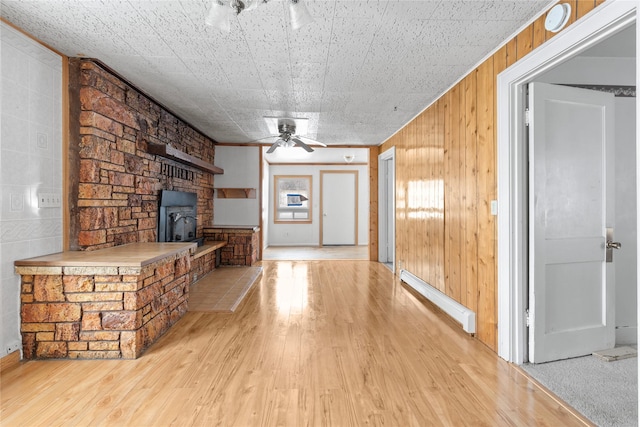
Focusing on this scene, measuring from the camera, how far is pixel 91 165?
264 cm

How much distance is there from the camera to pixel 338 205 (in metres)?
8.91

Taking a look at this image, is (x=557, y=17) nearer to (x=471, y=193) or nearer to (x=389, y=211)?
(x=471, y=193)

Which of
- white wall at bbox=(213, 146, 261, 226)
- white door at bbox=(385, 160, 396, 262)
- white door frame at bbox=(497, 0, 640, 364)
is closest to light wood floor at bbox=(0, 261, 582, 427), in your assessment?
white door frame at bbox=(497, 0, 640, 364)

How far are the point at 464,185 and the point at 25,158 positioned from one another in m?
3.34

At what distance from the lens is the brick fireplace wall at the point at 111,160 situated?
2.62 m

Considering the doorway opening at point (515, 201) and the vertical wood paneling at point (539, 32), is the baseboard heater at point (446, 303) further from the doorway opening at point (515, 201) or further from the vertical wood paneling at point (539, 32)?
the vertical wood paneling at point (539, 32)

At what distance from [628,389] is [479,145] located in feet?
5.87

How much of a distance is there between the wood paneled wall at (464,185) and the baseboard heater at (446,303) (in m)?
0.06

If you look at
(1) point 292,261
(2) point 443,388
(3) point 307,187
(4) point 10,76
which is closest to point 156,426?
(2) point 443,388

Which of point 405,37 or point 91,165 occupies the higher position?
point 405,37

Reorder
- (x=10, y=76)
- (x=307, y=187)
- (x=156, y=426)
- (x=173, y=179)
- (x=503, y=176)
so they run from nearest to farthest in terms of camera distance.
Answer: (x=156, y=426)
(x=10, y=76)
(x=503, y=176)
(x=173, y=179)
(x=307, y=187)

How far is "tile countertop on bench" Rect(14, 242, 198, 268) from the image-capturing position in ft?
7.12

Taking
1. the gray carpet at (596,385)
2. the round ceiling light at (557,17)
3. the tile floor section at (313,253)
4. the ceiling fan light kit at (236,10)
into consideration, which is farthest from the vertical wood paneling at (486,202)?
the tile floor section at (313,253)

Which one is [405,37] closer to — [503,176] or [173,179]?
[503,176]
